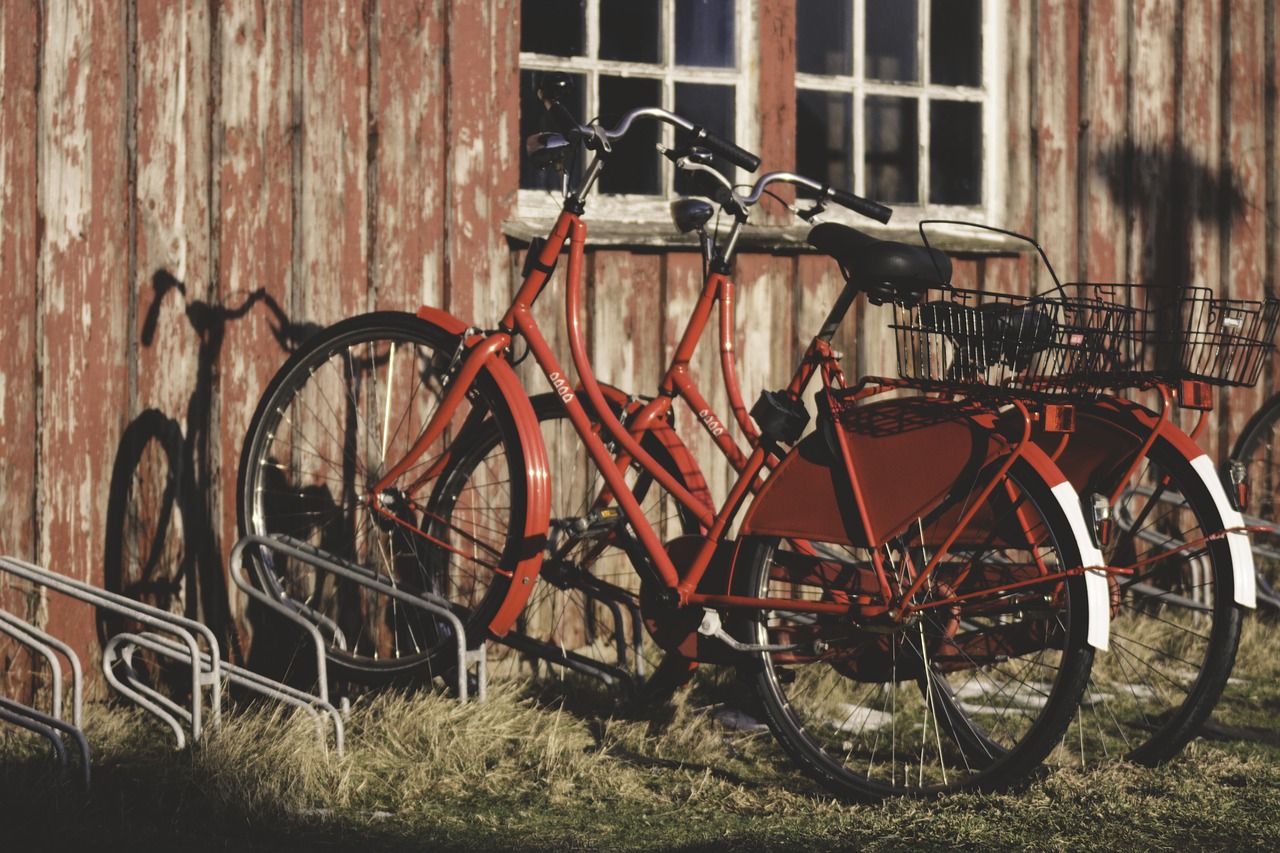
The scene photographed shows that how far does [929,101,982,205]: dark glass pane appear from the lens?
4.85 meters

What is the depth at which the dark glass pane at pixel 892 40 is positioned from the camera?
4.77 m

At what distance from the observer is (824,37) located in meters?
4.71

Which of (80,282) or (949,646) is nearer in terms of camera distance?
(949,646)

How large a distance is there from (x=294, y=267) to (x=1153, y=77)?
3.12 metres

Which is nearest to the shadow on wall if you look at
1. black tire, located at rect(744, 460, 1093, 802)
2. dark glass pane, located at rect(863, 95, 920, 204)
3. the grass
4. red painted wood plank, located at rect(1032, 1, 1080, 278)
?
red painted wood plank, located at rect(1032, 1, 1080, 278)

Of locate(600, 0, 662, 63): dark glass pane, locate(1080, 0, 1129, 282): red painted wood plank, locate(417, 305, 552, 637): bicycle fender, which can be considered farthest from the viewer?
locate(1080, 0, 1129, 282): red painted wood plank

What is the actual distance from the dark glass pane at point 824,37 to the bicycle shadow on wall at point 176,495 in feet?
6.26

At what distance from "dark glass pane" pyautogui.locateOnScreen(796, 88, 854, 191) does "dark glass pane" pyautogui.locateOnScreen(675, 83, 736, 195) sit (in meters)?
0.27

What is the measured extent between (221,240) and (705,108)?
1.61 m

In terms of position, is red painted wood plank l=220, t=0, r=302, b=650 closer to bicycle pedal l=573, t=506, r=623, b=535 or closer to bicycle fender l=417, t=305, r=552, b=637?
bicycle fender l=417, t=305, r=552, b=637

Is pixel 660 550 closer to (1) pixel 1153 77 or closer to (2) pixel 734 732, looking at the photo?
(2) pixel 734 732

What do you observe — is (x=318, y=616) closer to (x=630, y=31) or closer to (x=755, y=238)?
(x=755, y=238)

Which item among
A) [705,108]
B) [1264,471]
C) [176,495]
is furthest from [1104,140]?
[176,495]

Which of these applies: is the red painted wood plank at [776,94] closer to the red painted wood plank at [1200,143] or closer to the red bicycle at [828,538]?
the red bicycle at [828,538]
